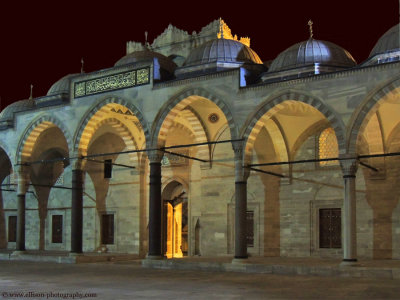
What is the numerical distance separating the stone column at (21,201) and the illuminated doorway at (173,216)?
461cm

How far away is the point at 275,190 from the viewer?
17.9 meters

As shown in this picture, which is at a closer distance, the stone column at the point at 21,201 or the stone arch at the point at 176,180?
the stone column at the point at 21,201

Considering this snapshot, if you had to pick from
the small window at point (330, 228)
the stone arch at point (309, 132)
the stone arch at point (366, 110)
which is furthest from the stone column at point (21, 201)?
the stone arch at point (366, 110)

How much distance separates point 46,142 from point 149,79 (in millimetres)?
6485

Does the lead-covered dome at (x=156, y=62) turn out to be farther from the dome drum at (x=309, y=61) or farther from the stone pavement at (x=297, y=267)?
the stone pavement at (x=297, y=267)

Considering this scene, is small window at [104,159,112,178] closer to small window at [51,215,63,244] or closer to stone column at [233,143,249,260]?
small window at [51,215,63,244]

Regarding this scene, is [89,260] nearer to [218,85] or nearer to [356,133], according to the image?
[218,85]

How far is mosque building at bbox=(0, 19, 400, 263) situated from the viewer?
14.4 m

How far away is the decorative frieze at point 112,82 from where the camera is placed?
17087 mm

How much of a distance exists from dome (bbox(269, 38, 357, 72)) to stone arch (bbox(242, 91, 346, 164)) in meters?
1.44

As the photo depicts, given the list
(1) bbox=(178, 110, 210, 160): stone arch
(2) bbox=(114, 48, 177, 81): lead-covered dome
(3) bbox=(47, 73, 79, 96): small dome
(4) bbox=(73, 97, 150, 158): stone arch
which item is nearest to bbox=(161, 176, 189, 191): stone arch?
(1) bbox=(178, 110, 210, 160): stone arch

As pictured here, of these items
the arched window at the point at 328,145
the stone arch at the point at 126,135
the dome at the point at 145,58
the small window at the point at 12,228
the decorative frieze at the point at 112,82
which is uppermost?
the dome at the point at 145,58

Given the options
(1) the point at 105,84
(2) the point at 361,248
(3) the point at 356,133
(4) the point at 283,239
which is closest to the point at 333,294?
(3) the point at 356,133

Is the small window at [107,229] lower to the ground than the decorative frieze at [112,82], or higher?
lower
